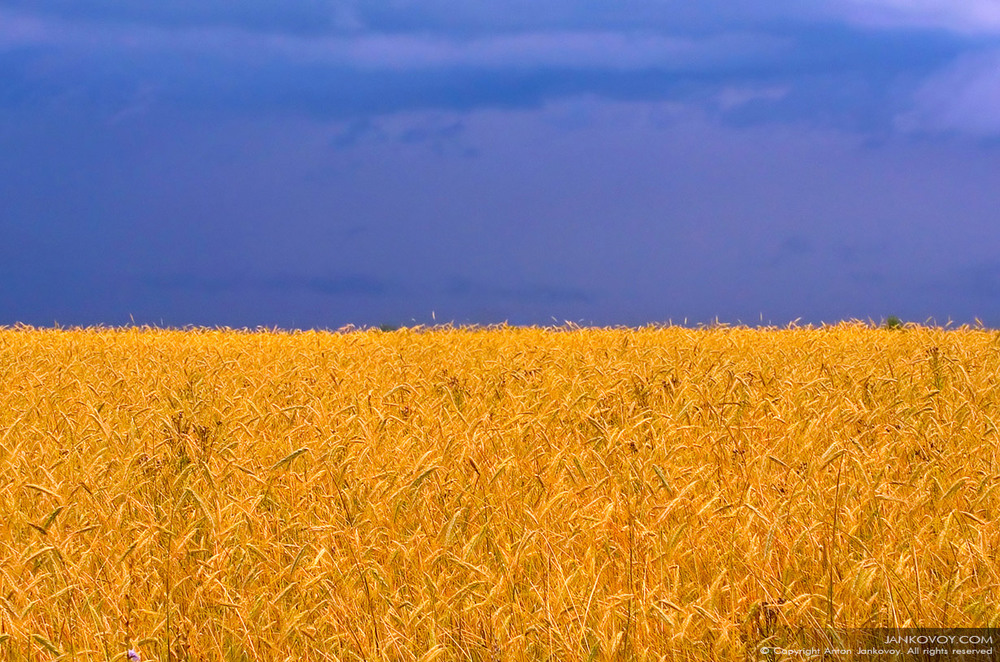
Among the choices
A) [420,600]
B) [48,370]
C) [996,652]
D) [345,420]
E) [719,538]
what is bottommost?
[996,652]

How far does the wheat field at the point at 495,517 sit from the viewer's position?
2.49 meters

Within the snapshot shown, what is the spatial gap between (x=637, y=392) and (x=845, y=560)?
2477mm

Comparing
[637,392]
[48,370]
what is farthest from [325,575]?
[48,370]

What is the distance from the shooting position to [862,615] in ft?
8.51

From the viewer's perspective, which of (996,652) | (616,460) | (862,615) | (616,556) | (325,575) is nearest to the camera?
(996,652)

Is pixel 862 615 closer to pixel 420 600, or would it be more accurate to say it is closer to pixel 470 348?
pixel 420 600

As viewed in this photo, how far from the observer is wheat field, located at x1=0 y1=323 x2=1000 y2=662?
249 cm

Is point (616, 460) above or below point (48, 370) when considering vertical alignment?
below

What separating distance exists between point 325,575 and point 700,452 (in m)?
2.30

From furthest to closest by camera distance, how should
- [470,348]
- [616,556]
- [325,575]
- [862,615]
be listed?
[470,348], [616,556], [325,575], [862,615]

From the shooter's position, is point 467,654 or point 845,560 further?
point 845,560

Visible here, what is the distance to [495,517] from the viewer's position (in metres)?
3.41

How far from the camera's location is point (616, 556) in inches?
120

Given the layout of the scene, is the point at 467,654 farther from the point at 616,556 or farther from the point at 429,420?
the point at 429,420
